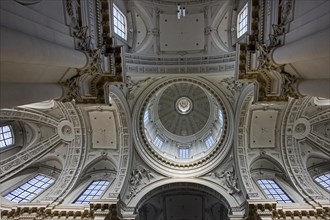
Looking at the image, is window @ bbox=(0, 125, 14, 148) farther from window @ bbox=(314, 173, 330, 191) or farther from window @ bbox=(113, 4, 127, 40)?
window @ bbox=(314, 173, 330, 191)

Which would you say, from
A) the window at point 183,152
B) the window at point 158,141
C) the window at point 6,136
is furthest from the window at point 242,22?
the window at point 6,136

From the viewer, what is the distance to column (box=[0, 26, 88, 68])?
22.4 feet

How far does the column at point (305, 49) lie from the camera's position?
25.7 feet

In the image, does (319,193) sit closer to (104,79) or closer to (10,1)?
(104,79)

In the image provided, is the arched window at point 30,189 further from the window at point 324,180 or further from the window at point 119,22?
the window at point 324,180

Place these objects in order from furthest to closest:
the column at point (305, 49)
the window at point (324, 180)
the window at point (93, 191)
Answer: the window at point (324, 180)
the window at point (93, 191)
the column at point (305, 49)

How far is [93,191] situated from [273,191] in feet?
A: 44.8

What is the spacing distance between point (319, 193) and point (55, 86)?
1763cm

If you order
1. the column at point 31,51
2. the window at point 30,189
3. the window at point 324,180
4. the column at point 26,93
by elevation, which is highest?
the column at point 31,51

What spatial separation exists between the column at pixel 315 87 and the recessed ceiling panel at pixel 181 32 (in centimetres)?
1119

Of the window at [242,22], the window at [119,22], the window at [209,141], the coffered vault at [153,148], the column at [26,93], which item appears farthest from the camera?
the window at [209,141]

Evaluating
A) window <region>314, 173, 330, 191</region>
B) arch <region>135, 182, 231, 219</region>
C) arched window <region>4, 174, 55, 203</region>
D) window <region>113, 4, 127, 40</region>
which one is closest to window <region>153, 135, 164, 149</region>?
arch <region>135, 182, 231, 219</region>

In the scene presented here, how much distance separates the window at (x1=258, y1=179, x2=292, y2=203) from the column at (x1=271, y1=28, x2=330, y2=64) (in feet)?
36.0

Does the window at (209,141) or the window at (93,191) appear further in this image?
the window at (209,141)
